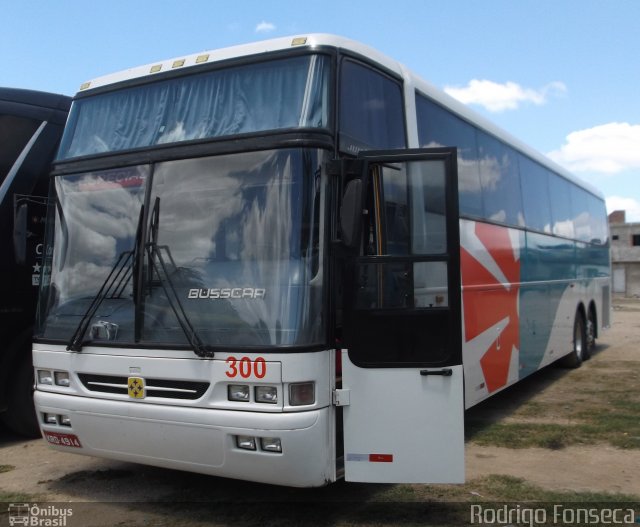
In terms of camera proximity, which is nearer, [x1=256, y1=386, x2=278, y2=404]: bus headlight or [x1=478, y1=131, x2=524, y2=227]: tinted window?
[x1=256, y1=386, x2=278, y2=404]: bus headlight

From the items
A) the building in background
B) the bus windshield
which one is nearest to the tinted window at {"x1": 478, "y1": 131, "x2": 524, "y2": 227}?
the bus windshield

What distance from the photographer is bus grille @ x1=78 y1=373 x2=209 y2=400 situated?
4.84 metres

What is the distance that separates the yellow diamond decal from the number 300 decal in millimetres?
755

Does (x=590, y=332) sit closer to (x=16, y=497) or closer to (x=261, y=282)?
(x=261, y=282)

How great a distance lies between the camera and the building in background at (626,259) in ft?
173

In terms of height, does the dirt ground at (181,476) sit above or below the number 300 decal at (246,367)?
below

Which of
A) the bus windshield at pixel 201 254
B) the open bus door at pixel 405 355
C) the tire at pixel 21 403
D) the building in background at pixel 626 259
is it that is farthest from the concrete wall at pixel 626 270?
the bus windshield at pixel 201 254

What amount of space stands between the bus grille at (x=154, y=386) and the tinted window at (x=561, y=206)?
7.40 metres

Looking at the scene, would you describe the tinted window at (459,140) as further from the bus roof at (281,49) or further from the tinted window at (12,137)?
the tinted window at (12,137)

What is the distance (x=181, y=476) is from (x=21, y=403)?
2.45 metres

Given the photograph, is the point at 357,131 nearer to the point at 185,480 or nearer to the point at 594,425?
the point at 185,480

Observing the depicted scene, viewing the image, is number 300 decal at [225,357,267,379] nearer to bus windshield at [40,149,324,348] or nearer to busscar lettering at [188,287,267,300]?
bus windshield at [40,149,324,348]

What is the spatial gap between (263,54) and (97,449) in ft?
10.6

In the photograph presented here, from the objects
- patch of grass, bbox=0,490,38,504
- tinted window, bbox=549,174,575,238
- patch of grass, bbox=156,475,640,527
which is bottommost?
patch of grass, bbox=156,475,640,527
